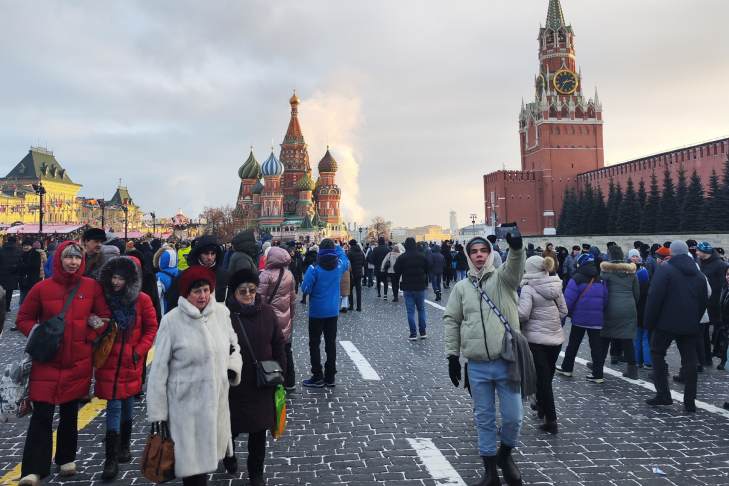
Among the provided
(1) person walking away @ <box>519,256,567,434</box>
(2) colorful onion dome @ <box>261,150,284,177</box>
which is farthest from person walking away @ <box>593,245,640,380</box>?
(2) colorful onion dome @ <box>261,150,284,177</box>

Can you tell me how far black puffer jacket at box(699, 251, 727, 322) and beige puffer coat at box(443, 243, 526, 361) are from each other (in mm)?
5700

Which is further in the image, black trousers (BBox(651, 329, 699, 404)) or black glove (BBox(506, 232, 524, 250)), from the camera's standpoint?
black trousers (BBox(651, 329, 699, 404))

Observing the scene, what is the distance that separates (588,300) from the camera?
6824 millimetres

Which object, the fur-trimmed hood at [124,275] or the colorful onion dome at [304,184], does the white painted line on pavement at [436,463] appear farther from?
the colorful onion dome at [304,184]

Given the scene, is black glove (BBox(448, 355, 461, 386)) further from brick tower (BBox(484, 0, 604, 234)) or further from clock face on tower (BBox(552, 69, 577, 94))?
clock face on tower (BBox(552, 69, 577, 94))

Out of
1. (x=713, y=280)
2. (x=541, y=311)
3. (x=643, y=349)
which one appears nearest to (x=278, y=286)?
(x=541, y=311)

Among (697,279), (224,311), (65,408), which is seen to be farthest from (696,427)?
(65,408)

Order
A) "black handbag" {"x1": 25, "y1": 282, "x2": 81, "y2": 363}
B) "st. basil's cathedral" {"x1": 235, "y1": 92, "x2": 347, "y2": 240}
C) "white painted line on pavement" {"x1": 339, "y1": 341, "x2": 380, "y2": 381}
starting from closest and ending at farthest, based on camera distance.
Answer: "black handbag" {"x1": 25, "y1": 282, "x2": 81, "y2": 363} < "white painted line on pavement" {"x1": 339, "y1": 341, "x2": 380, "y2": 381} < "st. basil's cathedral" {"x1": 235, "y1": 92, "x2": 347, "y2": 240}

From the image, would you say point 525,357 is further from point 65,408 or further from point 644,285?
point 644,285

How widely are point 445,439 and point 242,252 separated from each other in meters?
3.49

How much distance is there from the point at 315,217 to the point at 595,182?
41641mm

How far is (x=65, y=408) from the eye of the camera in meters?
3.99

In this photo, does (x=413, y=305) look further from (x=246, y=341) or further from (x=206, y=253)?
(x=246, y=341)

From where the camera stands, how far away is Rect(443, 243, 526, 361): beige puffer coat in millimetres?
3855
